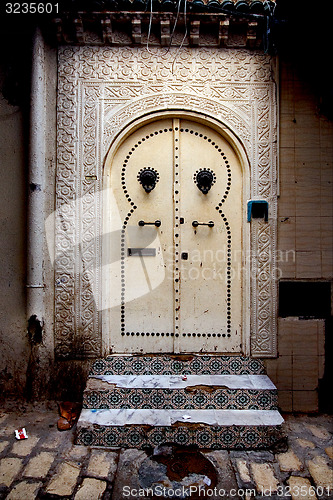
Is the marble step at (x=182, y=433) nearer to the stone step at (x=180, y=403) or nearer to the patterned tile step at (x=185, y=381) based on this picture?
the stone step at (x=180, y=403)

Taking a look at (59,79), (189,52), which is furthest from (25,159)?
(189,52)

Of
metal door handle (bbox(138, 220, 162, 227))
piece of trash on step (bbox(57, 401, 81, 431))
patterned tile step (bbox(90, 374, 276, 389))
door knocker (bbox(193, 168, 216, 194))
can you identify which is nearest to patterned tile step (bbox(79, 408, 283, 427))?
patterned tile step (bbox(90, 374, 276, 389))

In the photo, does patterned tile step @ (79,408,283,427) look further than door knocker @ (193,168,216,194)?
No

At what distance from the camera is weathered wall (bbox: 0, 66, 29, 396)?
125 inches

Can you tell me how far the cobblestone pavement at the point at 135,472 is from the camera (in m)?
2.09

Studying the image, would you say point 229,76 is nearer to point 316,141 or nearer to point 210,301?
point 316,141

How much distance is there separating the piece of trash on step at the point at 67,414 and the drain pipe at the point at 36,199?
0.78m

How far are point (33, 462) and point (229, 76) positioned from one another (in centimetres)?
409

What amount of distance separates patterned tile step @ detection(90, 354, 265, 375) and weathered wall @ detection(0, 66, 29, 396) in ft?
2.92

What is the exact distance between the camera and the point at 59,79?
324 cm

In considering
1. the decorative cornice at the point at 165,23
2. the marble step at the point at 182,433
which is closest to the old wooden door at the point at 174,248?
the marble step at the point at 182,433

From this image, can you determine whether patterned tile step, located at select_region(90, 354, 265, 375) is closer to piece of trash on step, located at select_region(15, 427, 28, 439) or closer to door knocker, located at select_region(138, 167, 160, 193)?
piece of trash on step, located at select_region(15, 427, 28, 439)

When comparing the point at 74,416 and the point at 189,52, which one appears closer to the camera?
the point at 74,416

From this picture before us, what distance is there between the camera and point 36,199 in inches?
123
